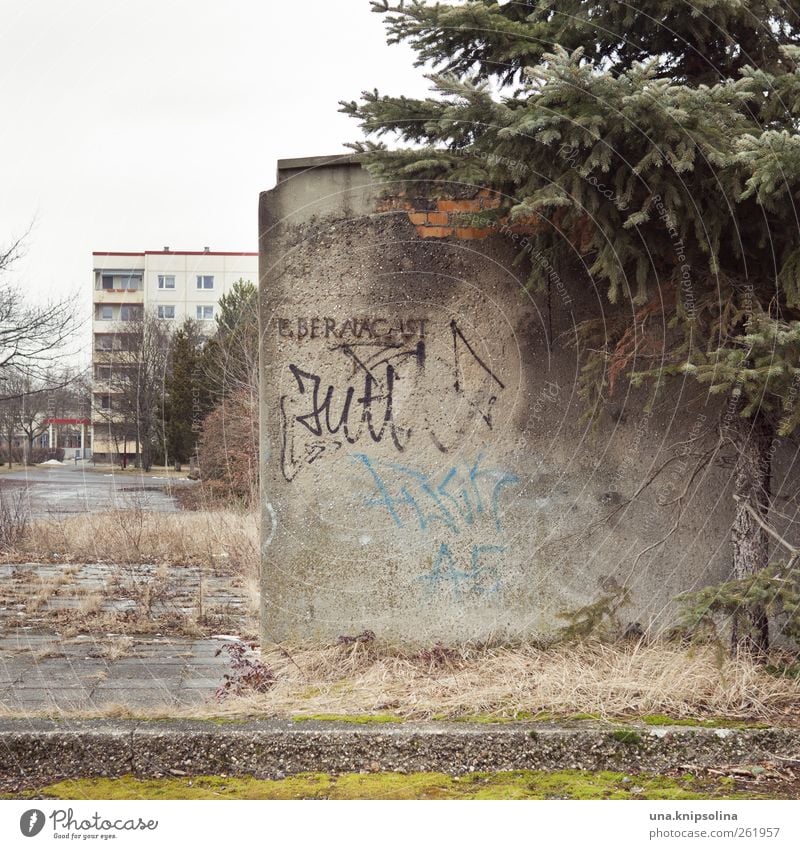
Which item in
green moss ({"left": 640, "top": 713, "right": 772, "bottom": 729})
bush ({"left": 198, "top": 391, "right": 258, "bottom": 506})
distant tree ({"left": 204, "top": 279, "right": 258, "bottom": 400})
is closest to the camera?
green moss ({"left": 640, "top": 713, "right": 772, "bottom": 729})

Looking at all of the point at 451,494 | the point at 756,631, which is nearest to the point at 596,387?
the point at 451,494

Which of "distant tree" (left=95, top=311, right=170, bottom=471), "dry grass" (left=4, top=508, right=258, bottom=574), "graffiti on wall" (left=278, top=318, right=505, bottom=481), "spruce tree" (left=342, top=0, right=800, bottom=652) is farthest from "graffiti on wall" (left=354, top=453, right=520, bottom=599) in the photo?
"distant tree" (left=95, top=311, right=170, bottom=471)

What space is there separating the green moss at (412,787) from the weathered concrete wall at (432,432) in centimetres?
127

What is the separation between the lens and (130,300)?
58.5 feet

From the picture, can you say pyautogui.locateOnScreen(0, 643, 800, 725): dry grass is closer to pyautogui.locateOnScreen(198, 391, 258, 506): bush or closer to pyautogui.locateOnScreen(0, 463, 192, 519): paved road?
pyautogui.locateOnScreen(198, 391, 258, 506): bush

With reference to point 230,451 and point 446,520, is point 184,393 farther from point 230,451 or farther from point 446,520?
point 446,520

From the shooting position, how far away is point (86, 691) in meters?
5.12

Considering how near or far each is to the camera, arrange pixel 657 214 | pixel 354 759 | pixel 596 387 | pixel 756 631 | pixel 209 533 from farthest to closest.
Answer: pixel 209 533 → pixel 596 387 → pixel 756 631 → pixel 657 214 → pixel 354 759

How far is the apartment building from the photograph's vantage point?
13344 millimetres

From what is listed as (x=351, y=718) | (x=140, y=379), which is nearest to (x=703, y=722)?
(x=351, y=718)

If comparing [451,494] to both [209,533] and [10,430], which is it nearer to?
[209,533]

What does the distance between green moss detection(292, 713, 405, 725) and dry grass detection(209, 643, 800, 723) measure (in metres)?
0.08

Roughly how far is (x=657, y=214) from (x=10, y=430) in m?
8.92
